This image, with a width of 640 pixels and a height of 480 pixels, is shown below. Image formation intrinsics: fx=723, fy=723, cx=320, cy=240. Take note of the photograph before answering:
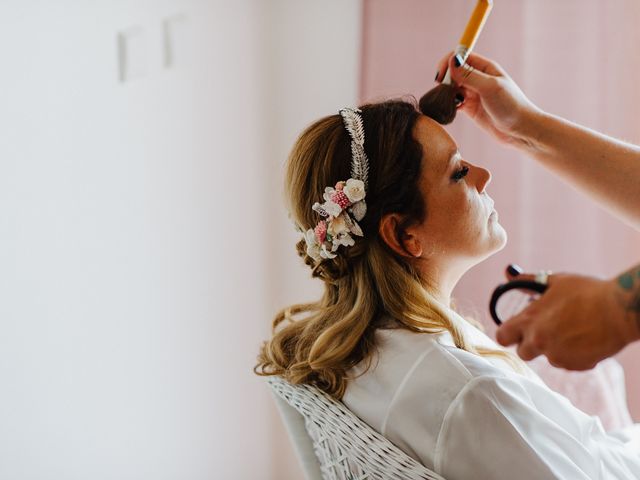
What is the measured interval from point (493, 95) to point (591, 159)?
199mm

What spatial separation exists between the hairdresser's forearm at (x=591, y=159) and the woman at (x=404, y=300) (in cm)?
16

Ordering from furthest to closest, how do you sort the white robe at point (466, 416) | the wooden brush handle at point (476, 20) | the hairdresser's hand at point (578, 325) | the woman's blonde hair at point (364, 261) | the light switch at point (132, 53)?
the light switch at point (132, 53), the wooden brush handle at point (476, 20), the woman's blonde hair at point (364, 261), the white robe at point (466, 416), the hairdresser's hand at point (578, 325)

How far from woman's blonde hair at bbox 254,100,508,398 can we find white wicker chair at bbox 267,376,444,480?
3 centimetres

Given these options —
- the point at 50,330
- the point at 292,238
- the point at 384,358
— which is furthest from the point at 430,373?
the point at 292,238

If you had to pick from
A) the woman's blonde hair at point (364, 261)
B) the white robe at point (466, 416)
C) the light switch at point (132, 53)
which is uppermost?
the light switch at point (132, 53)

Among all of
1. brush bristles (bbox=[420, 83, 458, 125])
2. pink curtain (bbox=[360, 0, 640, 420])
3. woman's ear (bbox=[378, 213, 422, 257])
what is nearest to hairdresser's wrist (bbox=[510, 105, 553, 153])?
brush bristles (bbox=[420, 83, 458, 125])

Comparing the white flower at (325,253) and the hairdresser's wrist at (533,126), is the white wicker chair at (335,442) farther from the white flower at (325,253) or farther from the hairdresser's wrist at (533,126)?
the hairdresser's wrist at (533,126)

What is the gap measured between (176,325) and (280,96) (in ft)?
2.72

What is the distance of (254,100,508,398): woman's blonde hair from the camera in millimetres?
1097

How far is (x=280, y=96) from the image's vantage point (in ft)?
7.59

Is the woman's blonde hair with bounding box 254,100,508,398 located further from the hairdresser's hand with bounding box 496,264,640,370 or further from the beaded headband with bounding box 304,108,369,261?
the hairdresser's hand with bounding box 496,264,640,370

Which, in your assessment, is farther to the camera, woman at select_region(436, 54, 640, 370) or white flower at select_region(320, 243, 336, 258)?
white flower at select_region(320, 243, 336, 258)

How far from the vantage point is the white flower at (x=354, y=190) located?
1113 millimetres

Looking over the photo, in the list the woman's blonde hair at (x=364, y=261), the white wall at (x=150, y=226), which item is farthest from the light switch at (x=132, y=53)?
the woman's blonde hair at (x=364, y=261)
